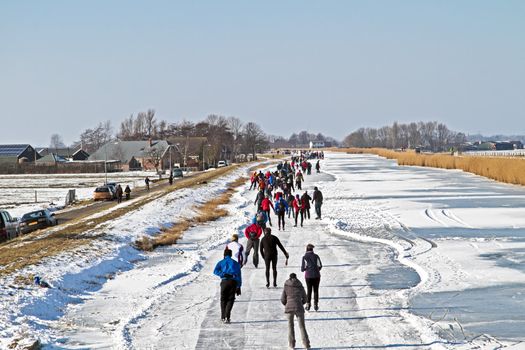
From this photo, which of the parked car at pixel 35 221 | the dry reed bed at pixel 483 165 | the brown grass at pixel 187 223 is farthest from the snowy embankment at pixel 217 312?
the dry reed bed at pixel 483 165

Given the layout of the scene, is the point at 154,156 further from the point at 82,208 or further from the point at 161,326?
the point at 161,326

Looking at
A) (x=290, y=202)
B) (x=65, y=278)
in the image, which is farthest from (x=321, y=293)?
(x=290, y=202)

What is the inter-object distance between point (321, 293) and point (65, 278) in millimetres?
6308

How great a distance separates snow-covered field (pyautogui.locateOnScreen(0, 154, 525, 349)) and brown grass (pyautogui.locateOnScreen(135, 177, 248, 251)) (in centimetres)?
58

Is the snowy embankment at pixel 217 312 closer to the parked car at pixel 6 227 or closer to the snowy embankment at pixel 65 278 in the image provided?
the snowy embankment at pixel 65 278

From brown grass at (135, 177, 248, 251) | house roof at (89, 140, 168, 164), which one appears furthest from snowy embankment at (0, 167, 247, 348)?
house roof at (89, 140, 168, 164)

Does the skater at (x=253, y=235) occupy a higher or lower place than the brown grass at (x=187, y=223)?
higher

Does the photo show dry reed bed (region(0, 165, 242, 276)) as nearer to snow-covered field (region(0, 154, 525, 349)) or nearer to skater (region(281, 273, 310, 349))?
snow-covered field (region(0, 154, 525, 349))

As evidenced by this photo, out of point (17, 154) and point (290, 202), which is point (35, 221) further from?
point (17, 154)

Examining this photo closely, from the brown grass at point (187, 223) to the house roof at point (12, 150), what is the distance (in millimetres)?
106431

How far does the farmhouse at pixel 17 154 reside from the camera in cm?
14875

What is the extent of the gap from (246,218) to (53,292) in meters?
19.1

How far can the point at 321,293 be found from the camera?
16.9m

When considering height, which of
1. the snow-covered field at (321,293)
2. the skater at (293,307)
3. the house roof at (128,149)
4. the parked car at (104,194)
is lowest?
the parked car at (104,194)
